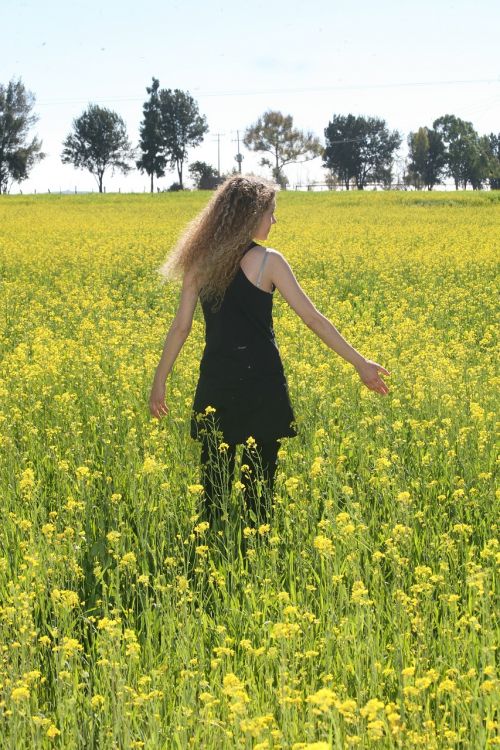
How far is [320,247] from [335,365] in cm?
1322

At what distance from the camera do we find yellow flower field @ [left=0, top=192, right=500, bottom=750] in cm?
292

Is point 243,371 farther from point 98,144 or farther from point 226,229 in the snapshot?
point 98,144

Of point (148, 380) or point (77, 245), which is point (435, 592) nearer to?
point (148, 380)

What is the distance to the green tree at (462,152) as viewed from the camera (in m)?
109

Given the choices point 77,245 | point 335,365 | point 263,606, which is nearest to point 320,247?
point 77,245

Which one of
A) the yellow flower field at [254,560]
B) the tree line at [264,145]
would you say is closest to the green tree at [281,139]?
the tree line at [264,145]

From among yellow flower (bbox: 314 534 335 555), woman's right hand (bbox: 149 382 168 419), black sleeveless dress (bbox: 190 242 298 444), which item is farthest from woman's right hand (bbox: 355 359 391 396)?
yellow flower (bbox: 314 534 335 555)

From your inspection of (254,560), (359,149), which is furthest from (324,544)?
(359,149)

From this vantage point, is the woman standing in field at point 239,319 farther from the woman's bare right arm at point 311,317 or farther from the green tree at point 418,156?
the green tree at point 418,156

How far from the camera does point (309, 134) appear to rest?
10006 centimetres

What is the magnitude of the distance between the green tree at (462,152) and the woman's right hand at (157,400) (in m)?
108

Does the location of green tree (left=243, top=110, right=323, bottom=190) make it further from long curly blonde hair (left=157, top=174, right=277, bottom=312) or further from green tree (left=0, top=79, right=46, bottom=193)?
long curly blonde hair (left=157, top=174, right=277, bottom=312)

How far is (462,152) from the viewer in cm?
11019

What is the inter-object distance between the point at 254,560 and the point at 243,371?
88cm
